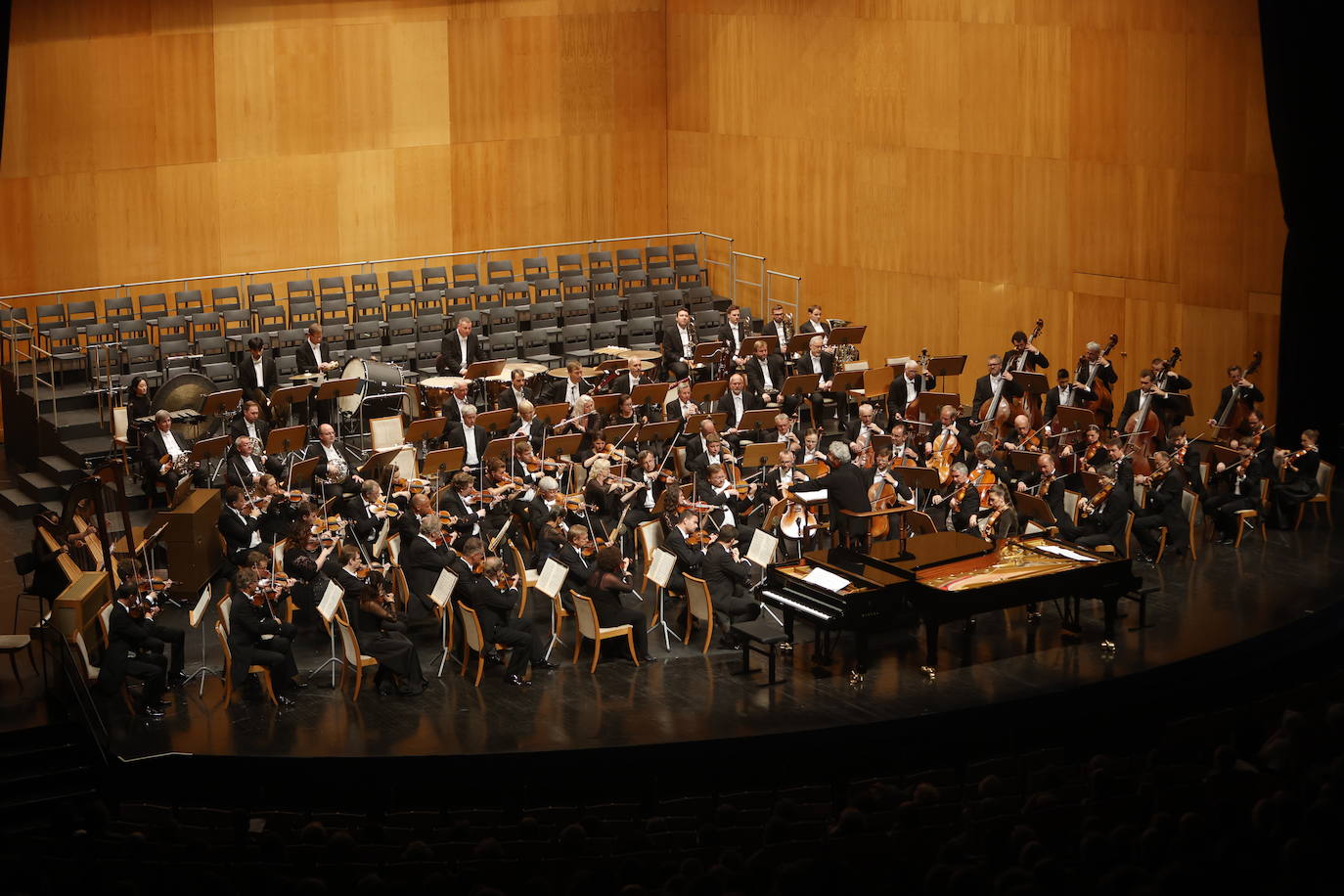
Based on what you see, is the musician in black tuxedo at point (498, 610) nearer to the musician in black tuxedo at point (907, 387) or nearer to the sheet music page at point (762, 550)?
the sheet music page at point (762, 550)

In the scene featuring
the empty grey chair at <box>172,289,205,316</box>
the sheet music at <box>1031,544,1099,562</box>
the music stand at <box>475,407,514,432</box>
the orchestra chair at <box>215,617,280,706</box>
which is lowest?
the orchestra chair at <box>215,617,280,706</box>

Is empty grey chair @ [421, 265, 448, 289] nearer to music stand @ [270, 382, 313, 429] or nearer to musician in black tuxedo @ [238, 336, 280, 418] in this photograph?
musician in black tuxedo @ [238, 336, 280, 418]

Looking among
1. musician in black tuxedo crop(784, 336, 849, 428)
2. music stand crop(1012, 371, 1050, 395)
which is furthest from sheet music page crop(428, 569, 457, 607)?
music stand crop(1012, 371, 1050, 395)

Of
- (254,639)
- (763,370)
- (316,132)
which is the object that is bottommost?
(254,639)

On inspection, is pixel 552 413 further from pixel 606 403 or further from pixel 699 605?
pixel 699 605

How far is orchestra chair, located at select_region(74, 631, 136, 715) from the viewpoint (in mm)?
11227

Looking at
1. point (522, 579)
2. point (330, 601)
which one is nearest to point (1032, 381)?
point (522, 579)

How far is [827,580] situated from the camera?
11664 mm

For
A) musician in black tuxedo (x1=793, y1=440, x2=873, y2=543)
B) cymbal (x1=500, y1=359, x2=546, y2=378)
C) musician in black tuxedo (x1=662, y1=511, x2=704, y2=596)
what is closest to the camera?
musician in black tuxedo (x1=662, y1=511, x2=704, y2=596)

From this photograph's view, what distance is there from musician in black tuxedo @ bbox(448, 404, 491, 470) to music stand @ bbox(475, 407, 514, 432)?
0.20 ft

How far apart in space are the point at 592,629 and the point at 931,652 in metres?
2.41

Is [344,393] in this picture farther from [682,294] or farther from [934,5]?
[934,5]

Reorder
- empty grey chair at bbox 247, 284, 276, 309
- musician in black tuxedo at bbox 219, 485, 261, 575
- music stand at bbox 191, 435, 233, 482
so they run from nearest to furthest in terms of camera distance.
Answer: musician in black tuxedo at bbox 219, 485, 261, 575, music stand at bbox 191, 435, 233, 482, empty grey chair at bbox 247, 284, 276, 309

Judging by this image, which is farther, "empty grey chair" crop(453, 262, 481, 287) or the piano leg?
"empty grey chair" crop(453, 262, 481, 287)
